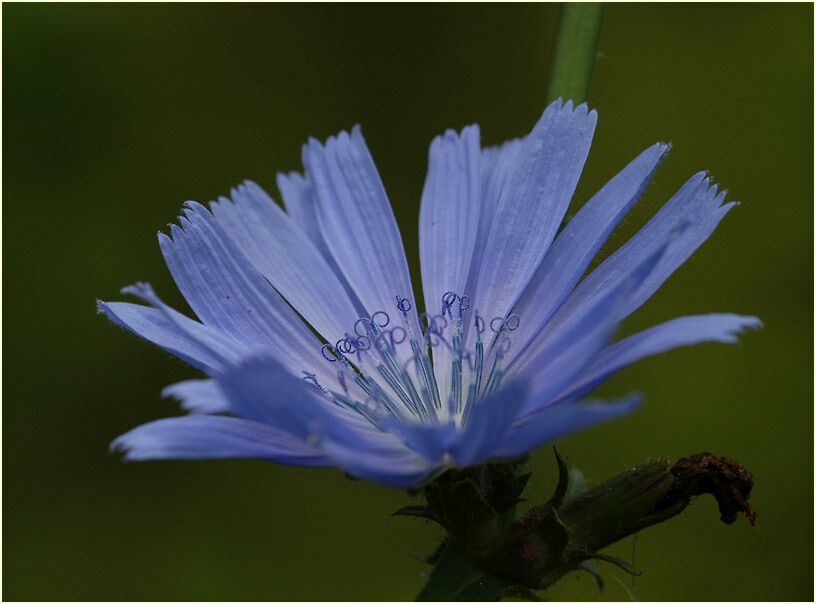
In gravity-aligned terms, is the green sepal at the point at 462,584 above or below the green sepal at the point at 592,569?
above

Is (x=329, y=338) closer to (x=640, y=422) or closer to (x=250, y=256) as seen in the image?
(x=250, y=256)

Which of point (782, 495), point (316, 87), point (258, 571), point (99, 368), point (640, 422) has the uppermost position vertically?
point (316, 87)

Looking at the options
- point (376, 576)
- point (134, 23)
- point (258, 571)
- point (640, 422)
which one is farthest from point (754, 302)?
point (134, 23)

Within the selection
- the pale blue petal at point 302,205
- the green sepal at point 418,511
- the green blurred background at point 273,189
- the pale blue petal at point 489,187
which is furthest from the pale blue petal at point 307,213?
the green blurred background at point 273,189

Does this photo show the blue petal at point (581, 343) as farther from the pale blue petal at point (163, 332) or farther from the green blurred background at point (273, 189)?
the green blurred background at point (273, 189)

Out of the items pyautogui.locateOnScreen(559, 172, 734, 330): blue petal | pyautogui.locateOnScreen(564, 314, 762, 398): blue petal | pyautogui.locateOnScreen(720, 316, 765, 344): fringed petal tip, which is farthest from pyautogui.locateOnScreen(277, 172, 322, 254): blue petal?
pyautogui.locateOnScreen(720, 316, 765, 344): fringed petal tip

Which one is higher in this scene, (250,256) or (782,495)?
(250,256)

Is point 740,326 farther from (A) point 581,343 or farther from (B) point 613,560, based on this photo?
(B) point 613,560
